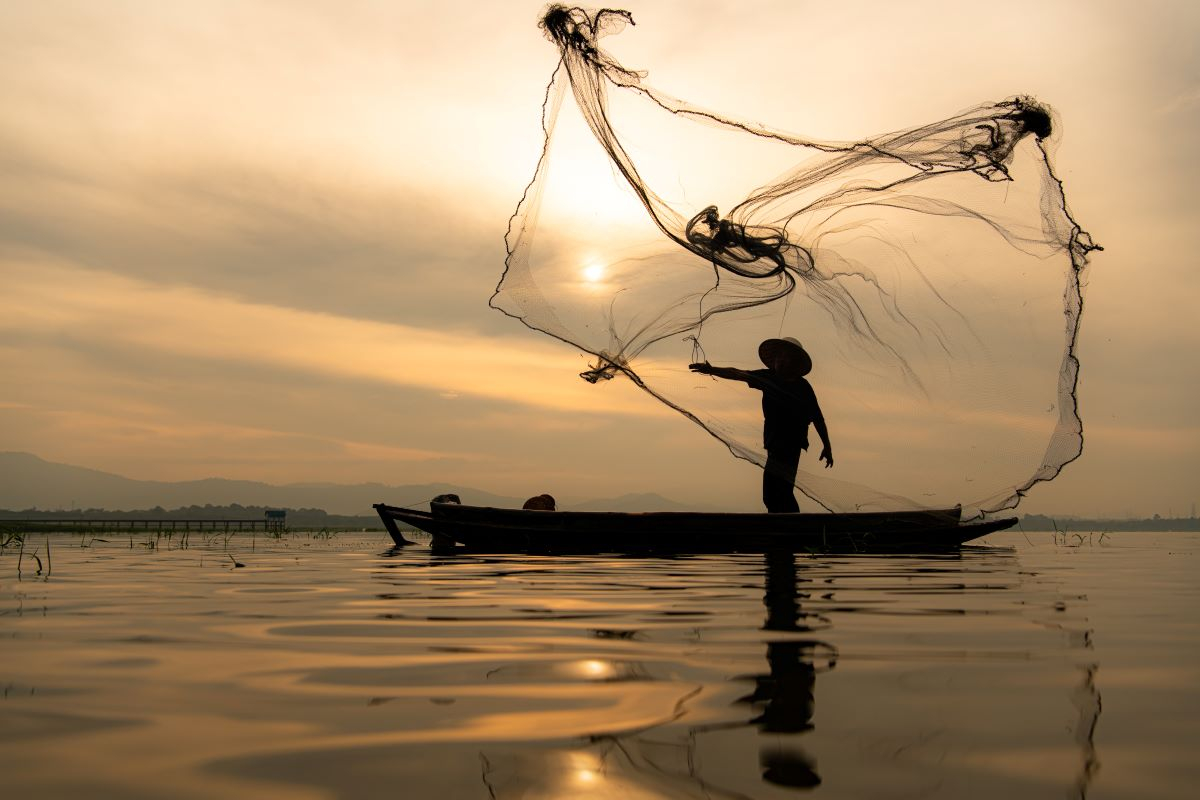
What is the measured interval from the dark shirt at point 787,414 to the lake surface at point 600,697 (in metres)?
7.88

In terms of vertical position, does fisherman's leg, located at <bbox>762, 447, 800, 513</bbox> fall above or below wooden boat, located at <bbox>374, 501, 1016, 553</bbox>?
above

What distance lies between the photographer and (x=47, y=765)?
2742 millimetres

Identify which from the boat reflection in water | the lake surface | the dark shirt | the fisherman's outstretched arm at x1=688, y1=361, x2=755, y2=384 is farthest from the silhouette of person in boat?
the boat reflection in water

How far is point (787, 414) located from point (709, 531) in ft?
7.05

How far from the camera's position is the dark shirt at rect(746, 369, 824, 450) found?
1556cm

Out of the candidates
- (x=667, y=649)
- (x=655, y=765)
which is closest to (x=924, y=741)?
(x=655, y=765)

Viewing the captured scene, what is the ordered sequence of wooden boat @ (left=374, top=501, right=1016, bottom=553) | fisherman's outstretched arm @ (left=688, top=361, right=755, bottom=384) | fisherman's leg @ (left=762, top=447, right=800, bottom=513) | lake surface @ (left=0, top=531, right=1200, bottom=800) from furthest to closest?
fisherman's leg @ (left=762, top=447, right=800, bottom=513), wooden boat @ (left=374, top=501, right=1016, bottom=553), fisherman's outstretched arm @ (left=688, top=361, right=755, bottom=384), lake surface @ (left=0, top=531, right=1200, bottom=800)

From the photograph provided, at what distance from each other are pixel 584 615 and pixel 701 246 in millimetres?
7785

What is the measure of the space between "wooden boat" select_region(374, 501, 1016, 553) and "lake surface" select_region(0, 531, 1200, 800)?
7.64 metres

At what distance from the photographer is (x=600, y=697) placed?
3643 mm

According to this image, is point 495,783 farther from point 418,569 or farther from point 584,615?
point 418,569

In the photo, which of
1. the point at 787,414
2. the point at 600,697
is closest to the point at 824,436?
the point at 787,414

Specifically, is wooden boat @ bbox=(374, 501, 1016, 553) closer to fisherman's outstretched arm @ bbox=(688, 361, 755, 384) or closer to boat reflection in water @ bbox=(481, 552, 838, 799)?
fisherman's outstretched arm @ bbox=(688, 361, 755, 384)

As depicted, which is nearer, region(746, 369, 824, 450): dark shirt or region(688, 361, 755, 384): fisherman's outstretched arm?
region(688, 361, 755, 384): fisherman's outstretched arm
